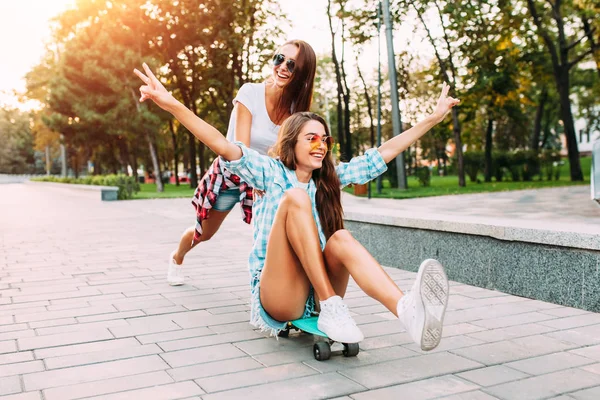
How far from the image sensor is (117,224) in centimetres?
1284

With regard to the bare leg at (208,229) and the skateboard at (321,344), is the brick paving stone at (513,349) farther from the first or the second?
the bare leg at (208,229)

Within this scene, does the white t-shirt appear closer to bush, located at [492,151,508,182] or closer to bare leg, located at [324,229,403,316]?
bare leg, located at [324,229,403,316]

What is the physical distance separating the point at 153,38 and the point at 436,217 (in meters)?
28.7

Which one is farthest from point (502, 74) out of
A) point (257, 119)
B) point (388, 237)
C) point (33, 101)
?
point (33, 101)

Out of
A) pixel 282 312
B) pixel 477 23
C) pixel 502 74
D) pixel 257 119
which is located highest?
pixel 477 23

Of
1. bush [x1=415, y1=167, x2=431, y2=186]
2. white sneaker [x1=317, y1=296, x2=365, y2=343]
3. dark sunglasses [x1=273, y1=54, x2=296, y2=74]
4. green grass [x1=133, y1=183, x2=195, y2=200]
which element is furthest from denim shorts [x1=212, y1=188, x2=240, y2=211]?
bush [x1=415, y1=167, x2=431, y2=186]

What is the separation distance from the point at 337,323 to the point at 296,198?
0.66 meters

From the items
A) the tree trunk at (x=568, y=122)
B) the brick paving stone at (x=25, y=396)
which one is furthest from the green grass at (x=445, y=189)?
the brick paving stone at (x=25, y=396)

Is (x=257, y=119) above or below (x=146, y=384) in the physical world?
above

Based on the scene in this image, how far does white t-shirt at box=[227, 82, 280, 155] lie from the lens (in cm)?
420

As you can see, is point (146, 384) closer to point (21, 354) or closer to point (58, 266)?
point (21, 354)

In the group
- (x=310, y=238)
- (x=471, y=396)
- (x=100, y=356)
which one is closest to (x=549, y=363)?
(x=471, y=396)

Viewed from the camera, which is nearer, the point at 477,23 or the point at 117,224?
the point at 117,224

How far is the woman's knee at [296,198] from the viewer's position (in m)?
3.34
